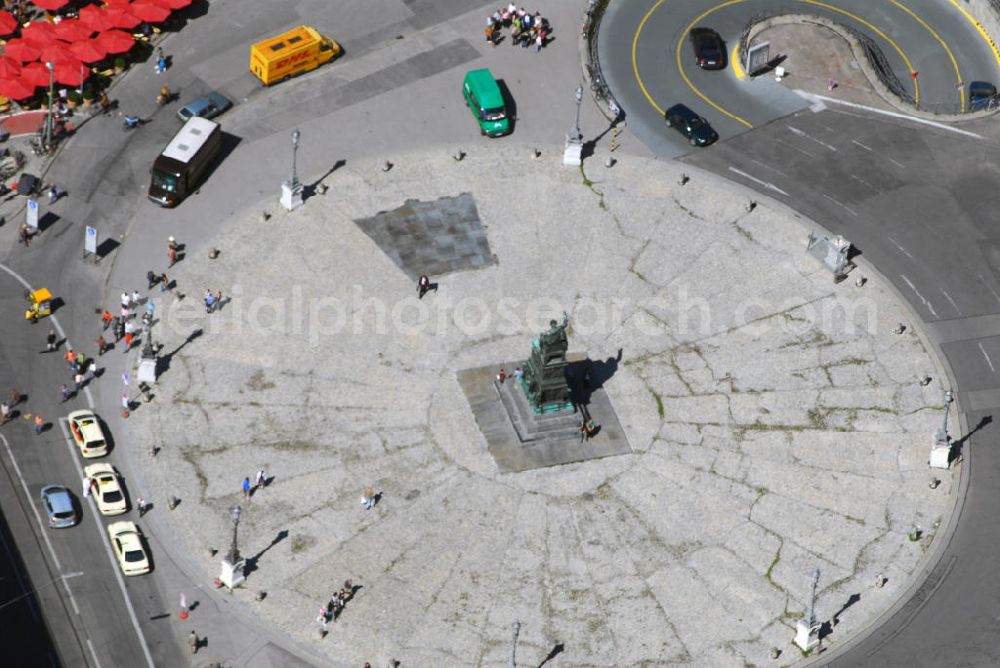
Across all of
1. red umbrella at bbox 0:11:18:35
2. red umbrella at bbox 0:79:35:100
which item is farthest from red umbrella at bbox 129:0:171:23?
red umbrella at bbox 0:79:35:100

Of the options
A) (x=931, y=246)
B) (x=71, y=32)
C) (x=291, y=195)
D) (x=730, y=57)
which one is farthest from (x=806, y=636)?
(x=71, y=32)

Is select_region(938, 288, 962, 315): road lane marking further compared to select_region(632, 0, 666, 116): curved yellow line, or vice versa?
select_region(632, 0, 666, 116): curved yellow line

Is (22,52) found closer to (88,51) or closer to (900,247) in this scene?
(88,51)

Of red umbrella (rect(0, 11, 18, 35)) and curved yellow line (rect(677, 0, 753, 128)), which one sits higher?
curved yellow line (rect(677, 0, 753, 128))

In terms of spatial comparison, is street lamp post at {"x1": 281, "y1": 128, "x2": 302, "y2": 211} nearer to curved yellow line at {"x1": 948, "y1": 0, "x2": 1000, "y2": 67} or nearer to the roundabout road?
the roundabout road

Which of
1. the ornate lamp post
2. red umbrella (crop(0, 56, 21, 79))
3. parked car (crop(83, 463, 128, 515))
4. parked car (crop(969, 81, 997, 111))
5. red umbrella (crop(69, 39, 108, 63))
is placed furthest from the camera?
parked car (crop(969, 81, 997, 111))

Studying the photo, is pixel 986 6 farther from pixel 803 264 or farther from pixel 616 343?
pixel 616 343

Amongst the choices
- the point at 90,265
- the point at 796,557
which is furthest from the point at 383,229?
the point at 796,557
